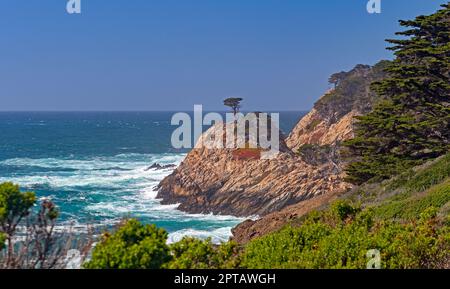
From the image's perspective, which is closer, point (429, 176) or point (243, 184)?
point (429, 176)

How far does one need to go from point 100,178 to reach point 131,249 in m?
55.9

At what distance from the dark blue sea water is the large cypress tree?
13.2 meters

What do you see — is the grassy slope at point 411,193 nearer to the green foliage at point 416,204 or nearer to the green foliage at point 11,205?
the green foliage at point 416,204

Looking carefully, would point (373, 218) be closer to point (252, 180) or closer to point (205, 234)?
point (205, 234)

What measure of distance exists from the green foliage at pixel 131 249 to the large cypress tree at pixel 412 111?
814 inches

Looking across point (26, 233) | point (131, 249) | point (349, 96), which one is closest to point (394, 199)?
point (131, 249)

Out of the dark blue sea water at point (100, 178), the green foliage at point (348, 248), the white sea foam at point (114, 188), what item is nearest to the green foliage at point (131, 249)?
the dark blue sea water at point (100, 178)

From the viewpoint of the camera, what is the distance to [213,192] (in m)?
50.3

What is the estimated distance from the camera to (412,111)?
1177 inches

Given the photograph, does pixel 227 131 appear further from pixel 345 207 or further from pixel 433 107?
pixel 345 207

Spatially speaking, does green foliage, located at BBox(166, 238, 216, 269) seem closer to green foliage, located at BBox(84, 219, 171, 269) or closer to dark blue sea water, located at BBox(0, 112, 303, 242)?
green foliage, located at BBox(84, 219, 171, 269)

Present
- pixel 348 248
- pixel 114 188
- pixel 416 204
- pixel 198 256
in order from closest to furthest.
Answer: pixel 198 256 → pixel 348 248 → pixel 416 204 → pixel 114 188
